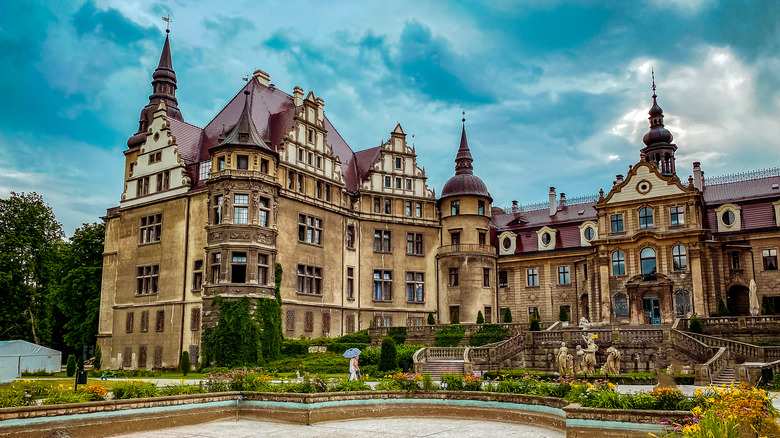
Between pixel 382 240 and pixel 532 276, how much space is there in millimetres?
13903

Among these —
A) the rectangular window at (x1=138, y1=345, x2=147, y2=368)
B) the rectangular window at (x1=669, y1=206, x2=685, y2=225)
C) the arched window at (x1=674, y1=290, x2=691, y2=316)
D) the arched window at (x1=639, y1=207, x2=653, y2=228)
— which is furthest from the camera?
the arched window at (x1=639, y1=207, x2=653, y2=228)

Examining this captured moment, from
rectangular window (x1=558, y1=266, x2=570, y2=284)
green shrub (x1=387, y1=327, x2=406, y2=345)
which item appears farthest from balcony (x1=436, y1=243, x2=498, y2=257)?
green shrub (x1=387, y1=327, x2=406, y2=345)

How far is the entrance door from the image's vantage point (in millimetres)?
47312

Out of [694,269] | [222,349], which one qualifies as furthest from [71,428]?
[694,269]

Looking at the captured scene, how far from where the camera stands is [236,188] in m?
41.7

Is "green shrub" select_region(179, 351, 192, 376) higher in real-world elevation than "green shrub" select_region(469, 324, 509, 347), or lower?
lower

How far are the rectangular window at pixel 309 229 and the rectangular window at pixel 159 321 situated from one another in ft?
34.0

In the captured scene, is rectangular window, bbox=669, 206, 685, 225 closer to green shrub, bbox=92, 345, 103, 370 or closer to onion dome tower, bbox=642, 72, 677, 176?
onion dome tower, bbox=642, 72, 677, 176

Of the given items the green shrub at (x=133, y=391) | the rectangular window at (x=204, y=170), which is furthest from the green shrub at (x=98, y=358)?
the green shrub at (x=133, y=391)

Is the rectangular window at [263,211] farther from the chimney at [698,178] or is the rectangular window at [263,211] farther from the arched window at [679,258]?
the chimney at [698,178]

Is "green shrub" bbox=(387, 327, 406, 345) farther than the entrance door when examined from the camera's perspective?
No

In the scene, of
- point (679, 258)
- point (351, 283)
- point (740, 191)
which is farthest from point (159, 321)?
point (740, 191)

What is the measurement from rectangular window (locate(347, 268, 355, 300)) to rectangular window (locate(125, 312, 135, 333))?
606 inches

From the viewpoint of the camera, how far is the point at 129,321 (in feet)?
152
